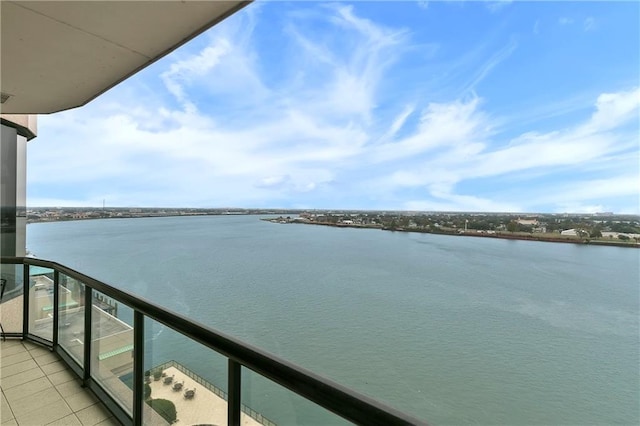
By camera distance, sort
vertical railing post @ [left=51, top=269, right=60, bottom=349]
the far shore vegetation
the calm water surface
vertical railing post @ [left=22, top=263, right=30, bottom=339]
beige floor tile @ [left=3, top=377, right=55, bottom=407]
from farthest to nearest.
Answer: the far shore vegetation → the calm water surface → vertical railing post @ [left=22, top=263, right=30, bottom=339] → vertical railing post @ [left=51, top=269, right=60, bottom=349] → beige floor tile @ [left=3, top=377, right=55, bottom=407]

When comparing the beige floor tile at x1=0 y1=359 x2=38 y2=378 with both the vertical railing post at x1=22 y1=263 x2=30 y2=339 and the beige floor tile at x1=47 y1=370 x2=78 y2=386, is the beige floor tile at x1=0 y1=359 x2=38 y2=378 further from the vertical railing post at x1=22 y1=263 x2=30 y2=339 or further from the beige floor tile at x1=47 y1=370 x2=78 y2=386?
the vertical railing post at x1=22 y1=263 x2=30 y2=339

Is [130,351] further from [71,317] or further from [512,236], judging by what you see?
[512,236]

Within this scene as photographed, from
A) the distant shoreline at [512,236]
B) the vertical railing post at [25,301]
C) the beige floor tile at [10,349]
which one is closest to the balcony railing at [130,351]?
the vertical railing post at [25,301]

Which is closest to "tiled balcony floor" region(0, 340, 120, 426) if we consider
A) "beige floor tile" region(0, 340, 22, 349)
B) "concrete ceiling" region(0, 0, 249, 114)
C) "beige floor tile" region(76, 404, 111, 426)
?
"beige floor tile" region(76, 404, 111, 426)

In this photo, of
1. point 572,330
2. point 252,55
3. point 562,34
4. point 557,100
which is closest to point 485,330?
point 572,330

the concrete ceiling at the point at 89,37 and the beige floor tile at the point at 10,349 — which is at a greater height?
the concrete ceiling at the point at 89,37

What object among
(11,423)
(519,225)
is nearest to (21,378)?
(11,423)

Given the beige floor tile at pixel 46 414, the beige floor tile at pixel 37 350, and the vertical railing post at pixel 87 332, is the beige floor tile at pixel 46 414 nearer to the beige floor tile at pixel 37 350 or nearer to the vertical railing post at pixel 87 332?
the vertical railing post at pixel 87 332
